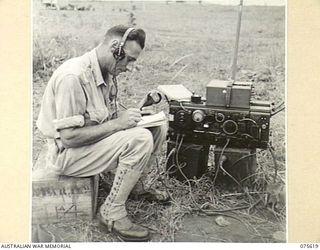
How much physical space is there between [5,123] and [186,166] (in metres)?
0.72

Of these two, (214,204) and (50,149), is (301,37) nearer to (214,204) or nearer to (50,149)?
(214,204)

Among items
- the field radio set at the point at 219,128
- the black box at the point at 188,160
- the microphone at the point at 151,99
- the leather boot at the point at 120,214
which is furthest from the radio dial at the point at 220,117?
the leather boot at the point at 120,214

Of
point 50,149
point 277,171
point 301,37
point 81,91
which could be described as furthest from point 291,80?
point 50,149

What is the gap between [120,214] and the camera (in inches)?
72.1

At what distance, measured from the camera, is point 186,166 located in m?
1.93

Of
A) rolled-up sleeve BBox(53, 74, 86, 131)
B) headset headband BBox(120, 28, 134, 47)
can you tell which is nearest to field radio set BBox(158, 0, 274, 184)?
headset headband BBox(120, 28, 134, 47)

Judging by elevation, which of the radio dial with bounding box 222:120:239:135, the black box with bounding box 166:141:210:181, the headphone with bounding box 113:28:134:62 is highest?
the headphone with bounding box 113:28:134:62

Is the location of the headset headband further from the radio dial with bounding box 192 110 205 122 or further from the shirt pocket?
the radio dial with bounding box 192 110 205 122

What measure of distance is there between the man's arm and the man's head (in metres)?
0.19

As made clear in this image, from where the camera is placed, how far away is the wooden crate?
181 cm

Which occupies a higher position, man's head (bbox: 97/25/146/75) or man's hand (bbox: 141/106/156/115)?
man's head (bbox: 97/25/146/75)

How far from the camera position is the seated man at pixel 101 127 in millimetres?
1768

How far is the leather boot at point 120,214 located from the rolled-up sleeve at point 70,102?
0.25 m

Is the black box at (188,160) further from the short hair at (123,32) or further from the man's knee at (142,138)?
the short hair at (123,32)
